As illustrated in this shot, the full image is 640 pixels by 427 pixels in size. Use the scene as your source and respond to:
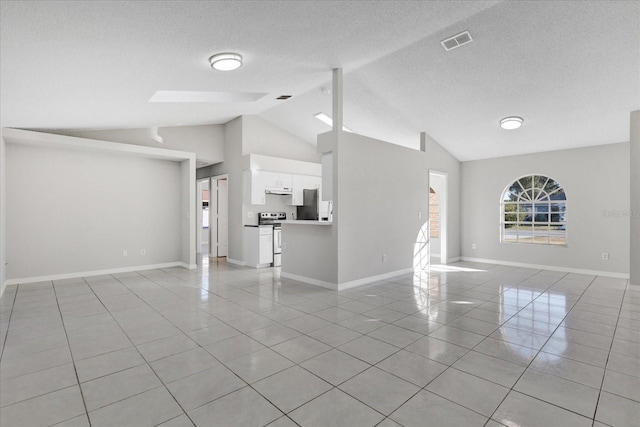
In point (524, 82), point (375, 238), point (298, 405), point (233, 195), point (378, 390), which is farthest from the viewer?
point (233, 195)

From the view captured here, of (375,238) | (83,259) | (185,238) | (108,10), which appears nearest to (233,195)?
(185,238)

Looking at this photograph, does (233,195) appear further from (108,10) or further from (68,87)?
(108,10)

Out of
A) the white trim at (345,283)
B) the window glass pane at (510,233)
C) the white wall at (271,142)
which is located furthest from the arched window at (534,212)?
the white wall at (271,142)

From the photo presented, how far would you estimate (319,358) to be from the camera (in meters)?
2.46

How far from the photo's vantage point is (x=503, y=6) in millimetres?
3217

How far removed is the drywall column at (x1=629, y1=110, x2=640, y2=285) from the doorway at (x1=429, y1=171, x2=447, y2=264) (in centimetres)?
296

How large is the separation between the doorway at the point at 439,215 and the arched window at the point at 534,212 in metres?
1.16

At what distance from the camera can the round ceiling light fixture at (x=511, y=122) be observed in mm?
5309

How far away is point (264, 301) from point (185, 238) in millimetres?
3267

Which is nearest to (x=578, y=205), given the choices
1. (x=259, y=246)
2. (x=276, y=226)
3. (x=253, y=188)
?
(x=276, y=226)

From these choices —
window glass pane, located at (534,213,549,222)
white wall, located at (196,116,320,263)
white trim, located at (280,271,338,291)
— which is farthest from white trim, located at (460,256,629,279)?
white wall, located at (196,116,320,263)

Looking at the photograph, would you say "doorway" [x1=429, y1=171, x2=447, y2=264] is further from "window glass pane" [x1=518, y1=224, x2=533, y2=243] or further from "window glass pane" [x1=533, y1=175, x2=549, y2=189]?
"window glass pane" [x1=533, y1=175, x2=549, y2=189]

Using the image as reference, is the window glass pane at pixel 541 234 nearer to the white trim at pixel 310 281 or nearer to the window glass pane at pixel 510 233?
the window glass pane at pixel 510 233

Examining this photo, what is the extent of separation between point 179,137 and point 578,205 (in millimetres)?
7583
